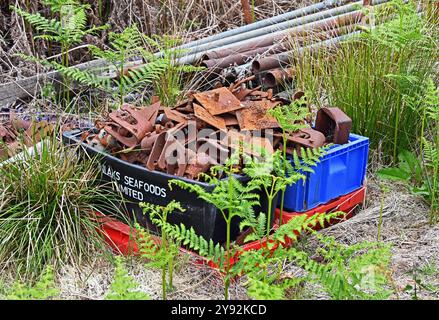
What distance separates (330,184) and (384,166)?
85 centimetres

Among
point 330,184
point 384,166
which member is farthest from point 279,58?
point 330,184

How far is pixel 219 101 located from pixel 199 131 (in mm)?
234

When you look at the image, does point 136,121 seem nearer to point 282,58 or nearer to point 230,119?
point 230,119

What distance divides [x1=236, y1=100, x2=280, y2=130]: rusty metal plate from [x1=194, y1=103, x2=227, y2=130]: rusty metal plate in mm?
104

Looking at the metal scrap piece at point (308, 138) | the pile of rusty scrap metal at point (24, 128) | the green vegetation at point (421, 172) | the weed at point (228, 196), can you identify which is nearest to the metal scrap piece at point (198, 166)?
the weed at point (228, 196)

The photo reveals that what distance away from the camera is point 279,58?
5293mm

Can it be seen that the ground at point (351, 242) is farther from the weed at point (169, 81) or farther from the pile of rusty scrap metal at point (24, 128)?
the weed at point (169, 81)

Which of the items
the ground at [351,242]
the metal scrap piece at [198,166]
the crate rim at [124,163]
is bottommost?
the ground at [351,242]

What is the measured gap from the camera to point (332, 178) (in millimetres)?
3994

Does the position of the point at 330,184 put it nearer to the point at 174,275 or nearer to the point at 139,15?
the point at 174,275

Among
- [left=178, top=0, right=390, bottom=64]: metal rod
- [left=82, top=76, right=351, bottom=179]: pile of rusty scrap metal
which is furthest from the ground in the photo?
[left=178, top=0, right=390, bottom=64]: metal rod

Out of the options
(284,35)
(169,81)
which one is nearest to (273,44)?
(284,35)

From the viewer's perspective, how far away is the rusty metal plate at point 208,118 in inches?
150

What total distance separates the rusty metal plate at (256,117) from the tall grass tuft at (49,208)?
84 cm
